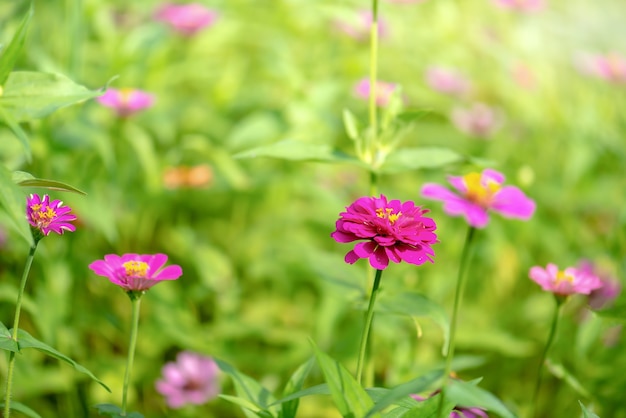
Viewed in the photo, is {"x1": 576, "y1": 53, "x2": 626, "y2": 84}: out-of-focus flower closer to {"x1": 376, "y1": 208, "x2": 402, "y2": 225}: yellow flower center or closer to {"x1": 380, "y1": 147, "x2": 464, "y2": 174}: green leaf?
{"x1": 380, "y1": 147, "x2": 464, "y2": 174}: green leaf

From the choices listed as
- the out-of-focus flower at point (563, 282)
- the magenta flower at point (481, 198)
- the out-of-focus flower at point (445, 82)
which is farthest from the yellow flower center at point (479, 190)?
the out-of-focus flower at point (445, 82)

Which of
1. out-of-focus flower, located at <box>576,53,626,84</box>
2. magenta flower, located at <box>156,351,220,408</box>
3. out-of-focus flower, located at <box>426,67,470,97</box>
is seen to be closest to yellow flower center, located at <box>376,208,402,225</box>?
magenta flower, located at <box>156,351,220,408</box>

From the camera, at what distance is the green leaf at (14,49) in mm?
774

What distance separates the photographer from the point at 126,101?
1.54 metres

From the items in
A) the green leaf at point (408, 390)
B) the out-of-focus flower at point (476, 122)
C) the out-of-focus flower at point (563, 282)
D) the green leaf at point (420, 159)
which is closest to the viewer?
the green leaf at point (408, 390)

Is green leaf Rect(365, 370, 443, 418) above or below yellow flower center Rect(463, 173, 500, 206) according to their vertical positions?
below

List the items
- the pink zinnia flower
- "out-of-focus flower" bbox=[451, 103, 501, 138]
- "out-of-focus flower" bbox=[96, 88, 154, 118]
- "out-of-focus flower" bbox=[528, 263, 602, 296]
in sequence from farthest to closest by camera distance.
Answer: "out-of-focus flower" bbox=[451, 103, 501, 138] → "out-of-focus flower" bbox=[96, 88, 154, 118] → "out-of-focus flower" bbox=[528, 263, 602, 296] → the pink zinnia flower

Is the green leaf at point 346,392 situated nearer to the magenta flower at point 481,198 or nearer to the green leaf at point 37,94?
the magenta flower at point 481,198

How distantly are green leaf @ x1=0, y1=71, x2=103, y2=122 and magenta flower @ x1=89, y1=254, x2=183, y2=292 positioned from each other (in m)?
0.17

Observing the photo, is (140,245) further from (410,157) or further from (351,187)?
(410,157)

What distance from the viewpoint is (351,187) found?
190 cm

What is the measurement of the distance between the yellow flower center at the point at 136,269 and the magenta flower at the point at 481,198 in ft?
1.18

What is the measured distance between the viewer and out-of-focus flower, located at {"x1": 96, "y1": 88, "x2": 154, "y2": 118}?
1.53 m

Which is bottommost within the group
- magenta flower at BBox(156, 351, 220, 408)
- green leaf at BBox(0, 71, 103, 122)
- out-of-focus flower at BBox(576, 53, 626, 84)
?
magenta flower at BBox(156, 351, 220, 408)
